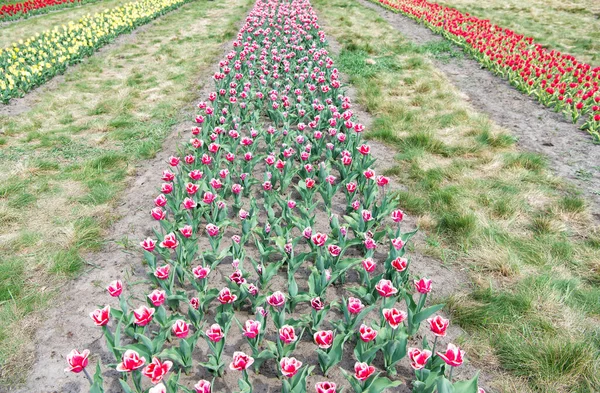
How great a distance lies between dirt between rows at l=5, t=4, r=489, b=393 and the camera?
2.74m

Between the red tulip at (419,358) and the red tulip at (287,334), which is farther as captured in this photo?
the red tulip at (287,334)

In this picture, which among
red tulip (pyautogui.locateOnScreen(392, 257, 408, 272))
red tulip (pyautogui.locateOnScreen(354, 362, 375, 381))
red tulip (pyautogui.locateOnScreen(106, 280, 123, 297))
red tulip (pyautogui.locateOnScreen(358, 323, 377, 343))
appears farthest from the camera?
red tulip (pyautogui.locateOnScreen(392, 257, 408, 272))

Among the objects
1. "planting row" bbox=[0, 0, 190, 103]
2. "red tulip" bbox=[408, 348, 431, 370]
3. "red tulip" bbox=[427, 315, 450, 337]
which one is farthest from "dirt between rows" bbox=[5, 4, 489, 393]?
"planting row" bbox=[0, 0, 190, 103]

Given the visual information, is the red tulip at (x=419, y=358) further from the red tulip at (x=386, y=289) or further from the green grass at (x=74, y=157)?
the green grass at (x=74, y=157)

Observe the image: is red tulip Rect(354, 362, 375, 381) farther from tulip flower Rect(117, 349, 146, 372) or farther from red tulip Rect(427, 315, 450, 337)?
tulip flower Rect(117, 349, 146, 372)

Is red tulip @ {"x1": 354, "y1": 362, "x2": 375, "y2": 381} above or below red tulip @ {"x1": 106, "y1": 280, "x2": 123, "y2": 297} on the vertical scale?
below

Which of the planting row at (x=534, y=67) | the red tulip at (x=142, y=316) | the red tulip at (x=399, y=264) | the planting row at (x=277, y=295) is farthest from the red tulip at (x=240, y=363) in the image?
the planting row at (x=534, y=67)

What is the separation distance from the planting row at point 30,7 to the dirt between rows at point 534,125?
17269 mm

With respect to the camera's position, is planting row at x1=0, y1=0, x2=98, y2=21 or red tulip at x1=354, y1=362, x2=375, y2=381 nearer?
red tulip at x1=354, y1=362, x2=375, y2=381

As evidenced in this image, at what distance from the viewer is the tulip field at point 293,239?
2.73m

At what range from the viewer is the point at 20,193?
495cm

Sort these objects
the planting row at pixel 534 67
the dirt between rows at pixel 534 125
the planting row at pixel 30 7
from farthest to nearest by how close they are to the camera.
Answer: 1. the planting row at pixel 30 7
2. the planting row at pixel 534 67
3. the dirt between rows at pixel 534 125

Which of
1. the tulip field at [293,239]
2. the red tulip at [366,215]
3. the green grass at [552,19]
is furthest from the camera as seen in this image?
the green grass at [552,19]

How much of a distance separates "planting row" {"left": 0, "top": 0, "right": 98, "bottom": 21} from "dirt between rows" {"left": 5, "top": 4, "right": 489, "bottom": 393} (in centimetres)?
1695
